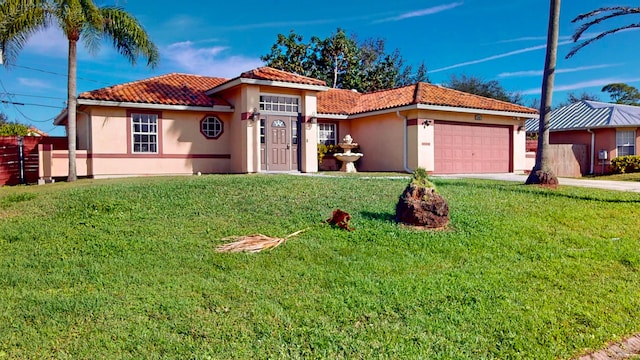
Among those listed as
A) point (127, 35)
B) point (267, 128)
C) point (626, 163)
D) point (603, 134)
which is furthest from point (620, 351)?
point (603, 134)

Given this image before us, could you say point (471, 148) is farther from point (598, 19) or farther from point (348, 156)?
point (598, 19)

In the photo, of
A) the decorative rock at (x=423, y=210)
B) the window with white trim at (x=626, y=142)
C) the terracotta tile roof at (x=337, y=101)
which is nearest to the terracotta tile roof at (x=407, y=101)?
the terracotta tile roof at (x=337, y=101)

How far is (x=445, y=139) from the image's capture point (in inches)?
768

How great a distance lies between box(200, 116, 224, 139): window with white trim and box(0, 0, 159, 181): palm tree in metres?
2.87

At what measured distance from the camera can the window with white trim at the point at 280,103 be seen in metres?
17.8

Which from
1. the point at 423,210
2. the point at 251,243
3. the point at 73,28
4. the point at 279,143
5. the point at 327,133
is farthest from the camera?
the point at 327,133

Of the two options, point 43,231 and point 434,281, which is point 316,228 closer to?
point 434,281

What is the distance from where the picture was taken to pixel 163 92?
1820 centimetres

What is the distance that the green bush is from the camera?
78.8ft

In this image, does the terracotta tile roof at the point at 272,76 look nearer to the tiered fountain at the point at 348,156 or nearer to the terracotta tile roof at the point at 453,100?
the tiered fountain at the point at 348,156

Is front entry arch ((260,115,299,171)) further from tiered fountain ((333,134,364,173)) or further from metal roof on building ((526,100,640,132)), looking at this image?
metal roof on building ((526,100,640,132))

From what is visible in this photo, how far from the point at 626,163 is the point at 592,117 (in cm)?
380

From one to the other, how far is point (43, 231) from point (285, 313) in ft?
16.9

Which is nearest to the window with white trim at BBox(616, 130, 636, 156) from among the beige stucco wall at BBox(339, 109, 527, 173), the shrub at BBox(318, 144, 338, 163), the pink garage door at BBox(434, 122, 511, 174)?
the beige stucco wall at BBox(339, 109, 527, 173)
